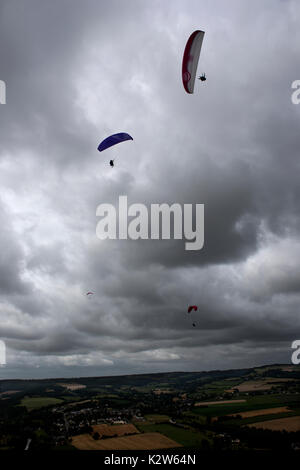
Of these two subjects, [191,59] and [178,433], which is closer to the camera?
[191,59]

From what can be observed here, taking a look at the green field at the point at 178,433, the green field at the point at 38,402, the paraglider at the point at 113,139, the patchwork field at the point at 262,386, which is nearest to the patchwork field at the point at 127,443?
the green field at the point at 178,433

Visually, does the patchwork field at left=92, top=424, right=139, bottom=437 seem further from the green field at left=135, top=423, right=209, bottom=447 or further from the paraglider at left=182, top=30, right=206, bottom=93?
the paraglider at left=182, top=30, right=206, bottom=93

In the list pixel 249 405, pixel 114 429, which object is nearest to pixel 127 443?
pixel 114 429

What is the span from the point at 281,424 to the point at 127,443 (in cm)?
3962

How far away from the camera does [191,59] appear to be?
29797 mm

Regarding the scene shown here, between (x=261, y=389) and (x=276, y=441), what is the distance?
266 feet

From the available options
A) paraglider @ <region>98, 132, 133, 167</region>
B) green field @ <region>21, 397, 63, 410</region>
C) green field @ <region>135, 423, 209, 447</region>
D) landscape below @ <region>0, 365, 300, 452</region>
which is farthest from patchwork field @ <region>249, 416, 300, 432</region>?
green field @ <region>21, 397, 63, 410</region>

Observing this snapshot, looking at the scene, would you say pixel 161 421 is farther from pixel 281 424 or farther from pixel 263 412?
pixel 281 424

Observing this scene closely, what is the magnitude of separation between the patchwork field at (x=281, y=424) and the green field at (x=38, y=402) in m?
86.9

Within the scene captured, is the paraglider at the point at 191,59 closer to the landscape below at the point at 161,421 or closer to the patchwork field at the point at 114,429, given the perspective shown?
the landscape below at the point at 161,421

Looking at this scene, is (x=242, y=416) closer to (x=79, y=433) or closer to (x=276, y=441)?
(x=276, y=441)

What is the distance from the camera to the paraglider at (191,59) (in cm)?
2875

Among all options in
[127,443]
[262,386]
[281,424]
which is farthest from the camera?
[262,386]
